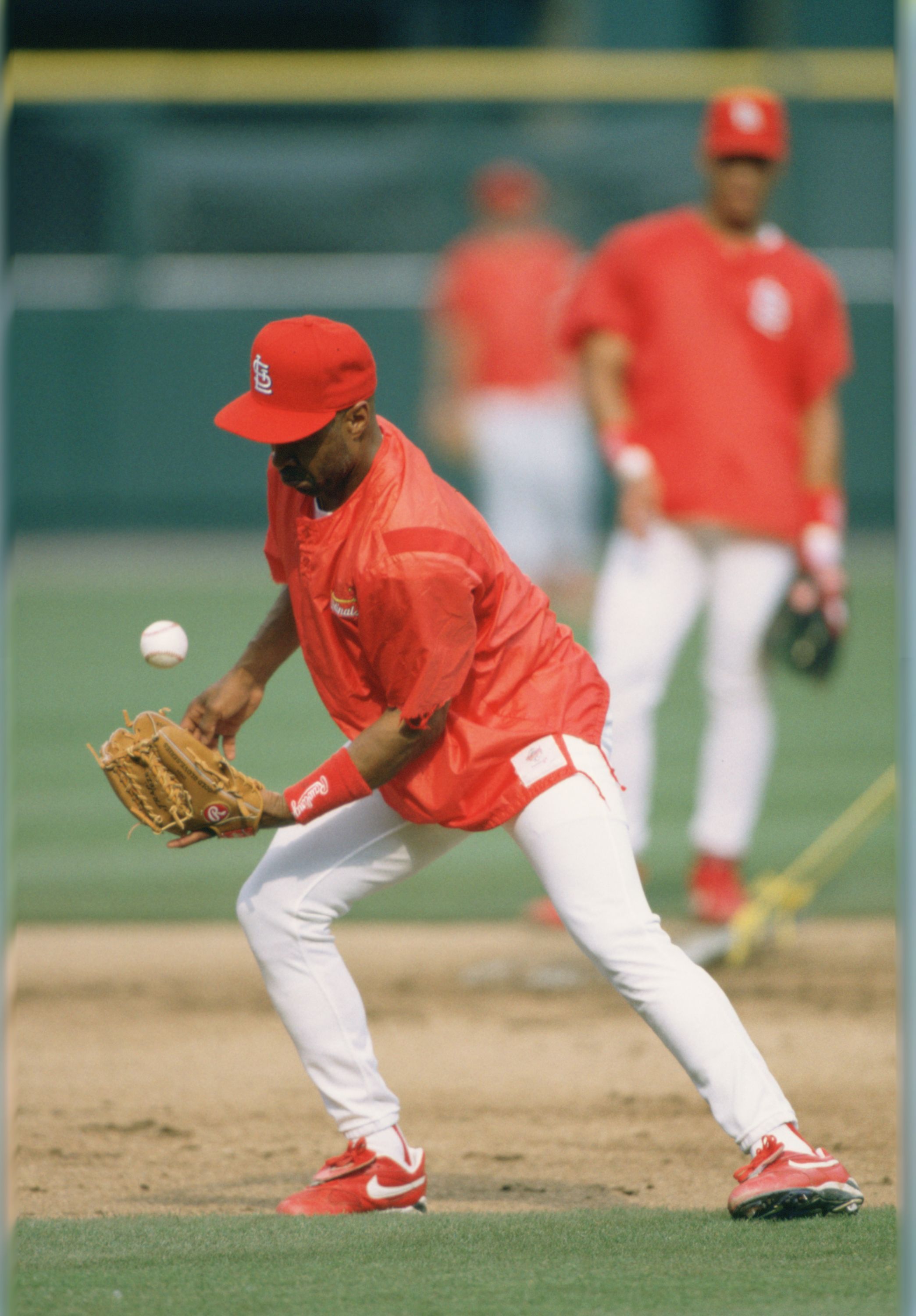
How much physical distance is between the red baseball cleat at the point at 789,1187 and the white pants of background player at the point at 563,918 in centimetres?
Result: 5

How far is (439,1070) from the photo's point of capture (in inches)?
190

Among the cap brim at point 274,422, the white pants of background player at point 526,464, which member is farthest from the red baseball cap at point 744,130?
the white pants of background player at point 526,464

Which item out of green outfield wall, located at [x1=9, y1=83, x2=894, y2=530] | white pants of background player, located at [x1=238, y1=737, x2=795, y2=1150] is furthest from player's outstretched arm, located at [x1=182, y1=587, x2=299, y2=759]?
green outfield wall, located at [x1=9, y1=83, x2=894, y2=530]

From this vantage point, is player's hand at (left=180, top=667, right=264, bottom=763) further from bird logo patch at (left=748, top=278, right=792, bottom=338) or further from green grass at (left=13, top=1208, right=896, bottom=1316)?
bird logo patch at (left=748, top=278, right=792, bottom=338)

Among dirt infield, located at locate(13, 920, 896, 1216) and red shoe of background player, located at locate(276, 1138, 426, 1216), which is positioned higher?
red shoe of background player, located at locate(276, 1138, 426, 1216)

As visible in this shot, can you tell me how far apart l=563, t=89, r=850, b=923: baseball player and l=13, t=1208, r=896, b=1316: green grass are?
265 cm

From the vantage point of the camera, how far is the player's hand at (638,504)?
6.02 meters

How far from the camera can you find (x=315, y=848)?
374 cm

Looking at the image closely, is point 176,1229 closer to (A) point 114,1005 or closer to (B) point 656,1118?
(B) point 656,1118

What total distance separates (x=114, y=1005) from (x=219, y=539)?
38.1 feet

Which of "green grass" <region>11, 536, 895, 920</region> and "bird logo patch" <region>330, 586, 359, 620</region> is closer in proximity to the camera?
"bird logo patch" <region>330, 586, 359, 620</region>

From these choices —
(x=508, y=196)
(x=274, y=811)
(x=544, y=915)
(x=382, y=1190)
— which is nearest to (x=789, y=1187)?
(x=382, y=1190)

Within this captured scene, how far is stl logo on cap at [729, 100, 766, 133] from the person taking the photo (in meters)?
5.90

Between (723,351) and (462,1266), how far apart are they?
3.76 metres
